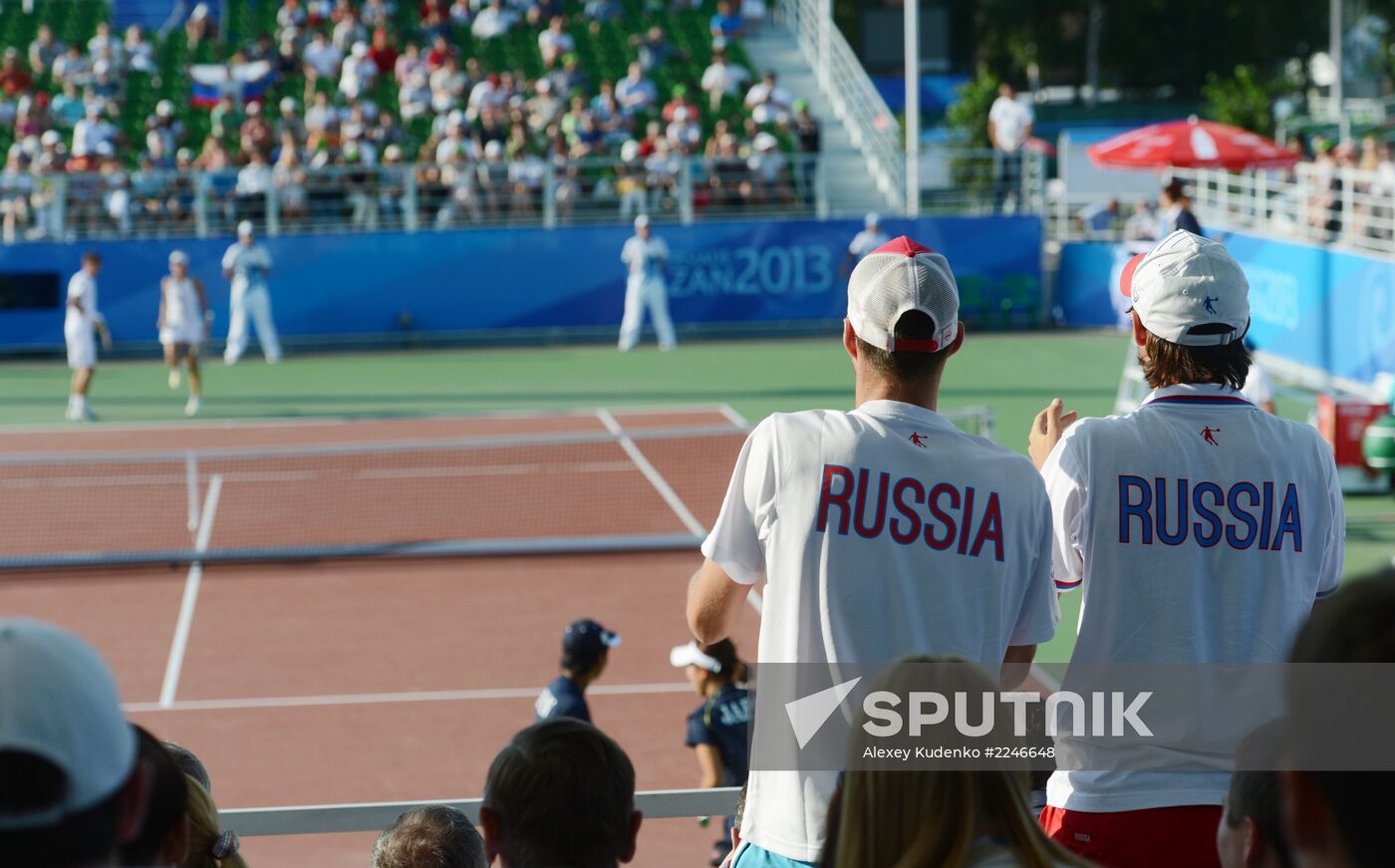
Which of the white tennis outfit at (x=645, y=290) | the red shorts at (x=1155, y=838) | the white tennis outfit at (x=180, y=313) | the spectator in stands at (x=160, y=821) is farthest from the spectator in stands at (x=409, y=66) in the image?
the spectator in stands at (x=160, y=821)

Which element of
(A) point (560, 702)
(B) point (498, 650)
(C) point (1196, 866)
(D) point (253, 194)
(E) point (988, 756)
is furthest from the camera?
(D) point (253, 194)

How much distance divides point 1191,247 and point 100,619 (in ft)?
34.6

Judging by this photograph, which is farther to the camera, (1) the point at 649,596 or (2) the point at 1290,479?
(1) the point at 649,596

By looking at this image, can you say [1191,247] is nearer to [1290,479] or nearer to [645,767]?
[1290,479]

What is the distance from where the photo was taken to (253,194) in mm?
29234

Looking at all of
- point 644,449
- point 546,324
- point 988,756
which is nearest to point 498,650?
point 644,449

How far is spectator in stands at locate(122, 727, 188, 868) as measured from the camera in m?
2.33

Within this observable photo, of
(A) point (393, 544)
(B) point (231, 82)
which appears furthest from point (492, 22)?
(A) point (393, 544)

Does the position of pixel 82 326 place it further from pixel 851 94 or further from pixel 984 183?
pixel 851 94

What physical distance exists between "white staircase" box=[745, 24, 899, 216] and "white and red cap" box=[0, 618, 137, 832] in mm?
28770

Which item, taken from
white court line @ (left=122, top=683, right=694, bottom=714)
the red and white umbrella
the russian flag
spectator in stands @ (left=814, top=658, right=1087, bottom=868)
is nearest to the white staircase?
the red and white umbrella

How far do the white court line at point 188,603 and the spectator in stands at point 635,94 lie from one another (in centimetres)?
1701

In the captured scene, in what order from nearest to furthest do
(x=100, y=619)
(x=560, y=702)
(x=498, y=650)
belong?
(x=560, y=702), (x=498, y=650), (x=100, y=619)

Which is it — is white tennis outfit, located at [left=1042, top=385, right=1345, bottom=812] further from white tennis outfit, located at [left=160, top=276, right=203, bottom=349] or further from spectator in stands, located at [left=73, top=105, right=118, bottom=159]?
spectator in stands, located at [left=73, top=105, right=118, bottom=159]
